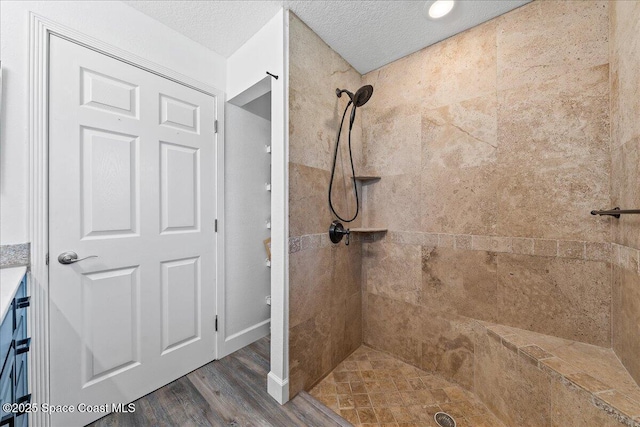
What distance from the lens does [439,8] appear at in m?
1.38

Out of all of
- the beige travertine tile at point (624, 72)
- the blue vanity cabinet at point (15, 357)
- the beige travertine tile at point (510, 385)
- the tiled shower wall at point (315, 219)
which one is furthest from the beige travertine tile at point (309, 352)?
the beige travertine tile at point (624, 72)

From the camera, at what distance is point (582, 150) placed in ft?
4.06

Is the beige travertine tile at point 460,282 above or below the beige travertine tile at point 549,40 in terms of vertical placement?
below

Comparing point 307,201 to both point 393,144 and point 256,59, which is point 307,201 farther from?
point 256,59

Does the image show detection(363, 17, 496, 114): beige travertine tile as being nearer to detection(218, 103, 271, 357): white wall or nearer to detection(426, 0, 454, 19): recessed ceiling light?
detection(426, 0, 454, 19): recessed ceiling light

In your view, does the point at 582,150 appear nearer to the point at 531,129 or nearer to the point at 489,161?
the point at 531,129

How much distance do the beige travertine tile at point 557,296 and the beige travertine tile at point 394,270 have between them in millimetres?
509

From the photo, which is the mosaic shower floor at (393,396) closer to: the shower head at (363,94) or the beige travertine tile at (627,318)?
the beige travertine tile at (627,318)

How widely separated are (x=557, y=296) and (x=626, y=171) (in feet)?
2.29

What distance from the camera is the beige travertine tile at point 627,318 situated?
0.99 m

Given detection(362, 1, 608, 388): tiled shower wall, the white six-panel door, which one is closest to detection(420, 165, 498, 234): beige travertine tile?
detection(362, 1, 608, 388): tiled shower wall

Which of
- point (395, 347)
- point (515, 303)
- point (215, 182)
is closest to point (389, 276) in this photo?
point (395, 347)

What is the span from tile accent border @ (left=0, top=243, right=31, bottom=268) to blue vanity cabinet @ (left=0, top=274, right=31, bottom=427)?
7 centimetres

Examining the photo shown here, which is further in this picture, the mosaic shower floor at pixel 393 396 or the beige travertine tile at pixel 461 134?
the beige travertine tile at pixel 461 134
